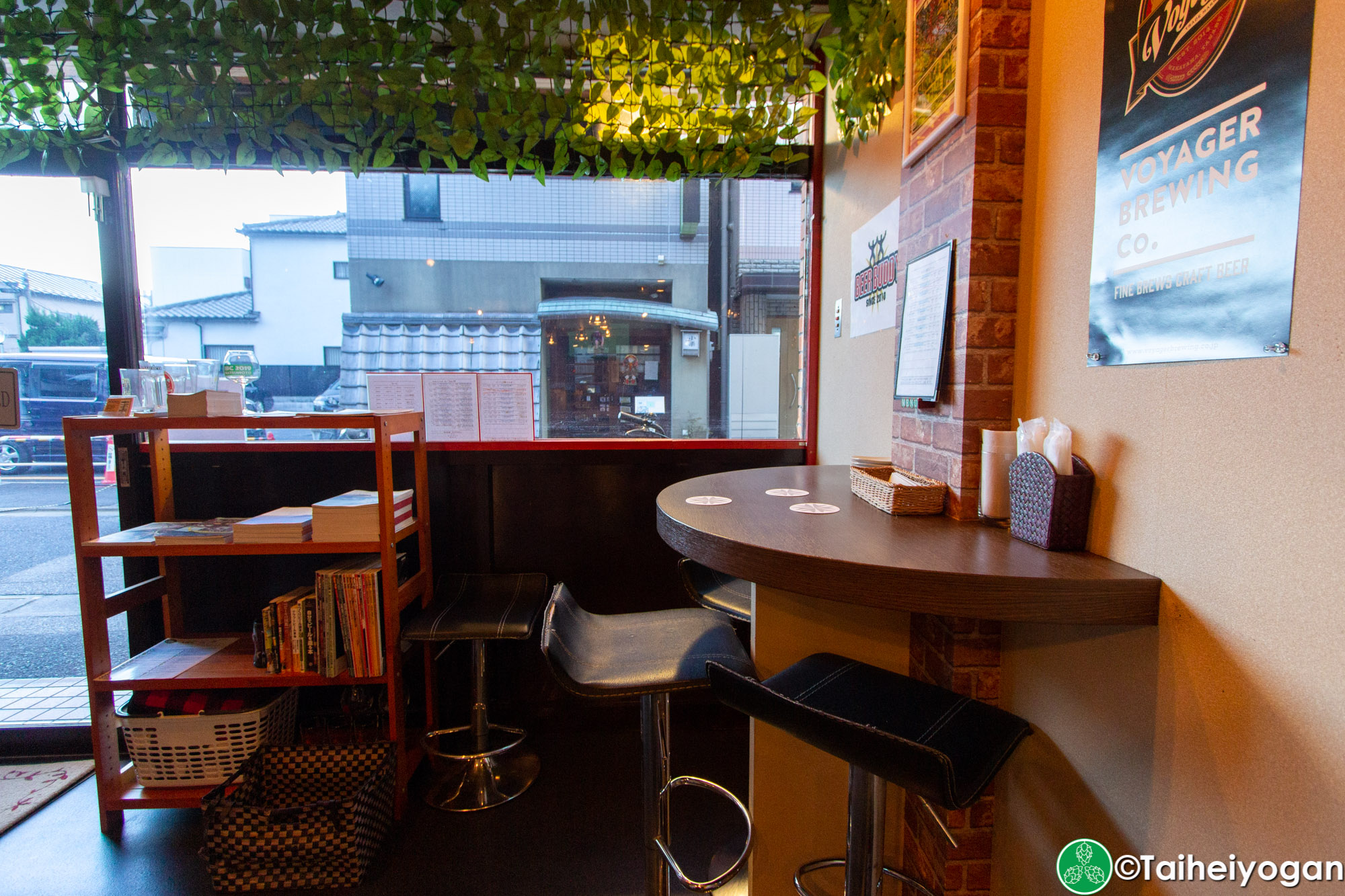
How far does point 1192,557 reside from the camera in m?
0.82

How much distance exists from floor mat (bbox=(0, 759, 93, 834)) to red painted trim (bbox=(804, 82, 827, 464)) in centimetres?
304

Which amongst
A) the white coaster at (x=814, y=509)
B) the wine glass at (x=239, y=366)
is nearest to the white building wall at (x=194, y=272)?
the wine glass at (x=239, y=366)

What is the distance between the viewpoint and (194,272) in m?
2.43

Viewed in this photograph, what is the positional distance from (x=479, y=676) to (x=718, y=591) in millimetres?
949

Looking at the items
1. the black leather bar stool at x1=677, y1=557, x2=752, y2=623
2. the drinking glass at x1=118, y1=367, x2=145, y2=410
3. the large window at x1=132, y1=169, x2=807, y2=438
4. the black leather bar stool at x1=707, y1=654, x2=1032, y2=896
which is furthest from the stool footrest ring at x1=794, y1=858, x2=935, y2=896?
the drinking glass at x1=118, y1=367, x2=145, y2=410

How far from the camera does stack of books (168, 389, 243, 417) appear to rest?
1884 mm

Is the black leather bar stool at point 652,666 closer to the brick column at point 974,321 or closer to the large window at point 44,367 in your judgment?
the brick column at point 974,321

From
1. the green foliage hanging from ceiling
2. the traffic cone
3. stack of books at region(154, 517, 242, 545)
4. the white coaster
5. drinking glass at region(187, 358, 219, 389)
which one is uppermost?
the green foliage hanging from ceiling

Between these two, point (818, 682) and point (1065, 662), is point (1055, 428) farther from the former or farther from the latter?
point (818, 682)

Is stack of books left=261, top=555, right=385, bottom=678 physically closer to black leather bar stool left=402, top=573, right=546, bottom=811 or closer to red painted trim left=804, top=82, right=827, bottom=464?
black leather bar stool left=402, top=573, right=546, bottom=811

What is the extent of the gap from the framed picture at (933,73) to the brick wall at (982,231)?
22 mm

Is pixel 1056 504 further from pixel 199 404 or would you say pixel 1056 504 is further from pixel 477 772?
pixel 199 404

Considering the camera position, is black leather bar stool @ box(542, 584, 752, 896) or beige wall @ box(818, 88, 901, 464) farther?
beige wall @ box(818, 88, 901, 464)

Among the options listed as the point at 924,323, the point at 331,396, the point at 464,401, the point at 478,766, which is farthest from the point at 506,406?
the point at 924,323
